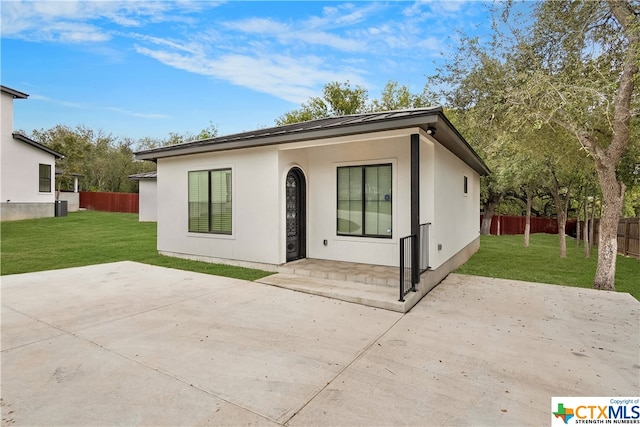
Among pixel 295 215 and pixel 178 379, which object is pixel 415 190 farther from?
pixel 178 379

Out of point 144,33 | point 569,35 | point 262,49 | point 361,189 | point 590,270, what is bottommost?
point 590,270

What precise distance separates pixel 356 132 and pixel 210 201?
13.7 feet

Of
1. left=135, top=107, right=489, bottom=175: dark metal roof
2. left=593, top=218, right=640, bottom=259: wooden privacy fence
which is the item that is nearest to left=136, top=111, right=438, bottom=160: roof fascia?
left=135, top=107, right=489, bottom=175: dark metal roof

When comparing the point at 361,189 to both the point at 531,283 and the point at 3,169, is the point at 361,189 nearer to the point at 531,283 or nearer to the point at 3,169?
the point at 531,283

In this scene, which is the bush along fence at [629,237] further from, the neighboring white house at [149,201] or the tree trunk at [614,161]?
the neighboring white house at [149,201]

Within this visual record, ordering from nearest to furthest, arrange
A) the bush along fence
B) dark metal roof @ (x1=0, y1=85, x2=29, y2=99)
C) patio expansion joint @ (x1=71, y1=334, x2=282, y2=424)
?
patio expansion joint @ (x1=71, y1=334, x2=282, y2=424) → the bush along fence → dark metal roof @ (x1=0, y1=85, x2=29, y2=99)

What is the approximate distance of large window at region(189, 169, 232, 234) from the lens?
761 cm

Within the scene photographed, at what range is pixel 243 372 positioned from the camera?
288 centimetres

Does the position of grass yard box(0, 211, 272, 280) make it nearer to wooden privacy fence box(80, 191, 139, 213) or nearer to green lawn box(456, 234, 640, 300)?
green lawn box(456, 234, 640, 300)

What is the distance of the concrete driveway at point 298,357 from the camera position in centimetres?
235

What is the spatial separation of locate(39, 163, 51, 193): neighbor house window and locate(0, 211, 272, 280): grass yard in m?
4.23

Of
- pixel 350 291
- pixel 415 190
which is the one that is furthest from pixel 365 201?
pixel 350 291

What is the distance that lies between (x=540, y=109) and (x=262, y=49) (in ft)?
38.6

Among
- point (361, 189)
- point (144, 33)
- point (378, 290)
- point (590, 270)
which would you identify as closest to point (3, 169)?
point (144, 33)
